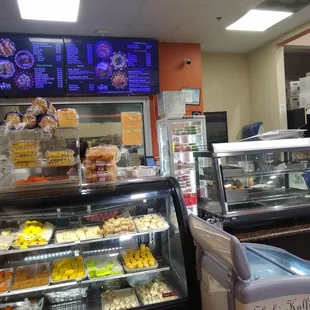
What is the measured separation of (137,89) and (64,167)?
9.19 feet

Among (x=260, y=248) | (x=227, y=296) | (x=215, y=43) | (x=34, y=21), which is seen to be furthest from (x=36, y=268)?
(x=215, y=43)

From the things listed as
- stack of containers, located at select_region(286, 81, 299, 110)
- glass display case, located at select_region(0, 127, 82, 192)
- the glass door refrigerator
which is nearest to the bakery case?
glass display case, located at select_region(0, 127, 82, 192)

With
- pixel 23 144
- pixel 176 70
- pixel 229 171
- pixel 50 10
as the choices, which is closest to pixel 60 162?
pixel 23 144

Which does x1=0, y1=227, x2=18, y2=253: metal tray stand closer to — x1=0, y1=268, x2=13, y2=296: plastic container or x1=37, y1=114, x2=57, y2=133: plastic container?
x1=0, y1=268, x2=13, y2=296: plastic container

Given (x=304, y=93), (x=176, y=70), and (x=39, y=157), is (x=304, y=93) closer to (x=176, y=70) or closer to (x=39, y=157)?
(x=176, y=70)

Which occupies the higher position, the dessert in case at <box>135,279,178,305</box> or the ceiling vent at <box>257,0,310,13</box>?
the ceiling vent at <box>257,0,310,13</box>

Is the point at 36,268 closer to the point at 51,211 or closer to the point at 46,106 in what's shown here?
the point at 51,211

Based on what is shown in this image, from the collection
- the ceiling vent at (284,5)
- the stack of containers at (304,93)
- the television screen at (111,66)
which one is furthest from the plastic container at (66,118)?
the stack of containers at (304,93)

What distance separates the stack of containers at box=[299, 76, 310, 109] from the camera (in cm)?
507

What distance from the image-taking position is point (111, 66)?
4.69 m

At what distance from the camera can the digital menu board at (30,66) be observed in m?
4.29

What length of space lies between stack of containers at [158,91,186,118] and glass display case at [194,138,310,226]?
7.51 feet

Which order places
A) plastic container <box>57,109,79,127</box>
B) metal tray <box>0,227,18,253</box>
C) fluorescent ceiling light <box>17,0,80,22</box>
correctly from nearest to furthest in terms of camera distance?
metal tray <box>0,227,18,253</box> → plastic container <box>57,109,79,127</box> → fluorescent ceiling light <box>17,0,80,22</box>

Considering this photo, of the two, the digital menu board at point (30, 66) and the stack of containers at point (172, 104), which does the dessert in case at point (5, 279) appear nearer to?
the digital menu board at point (30, 66)
